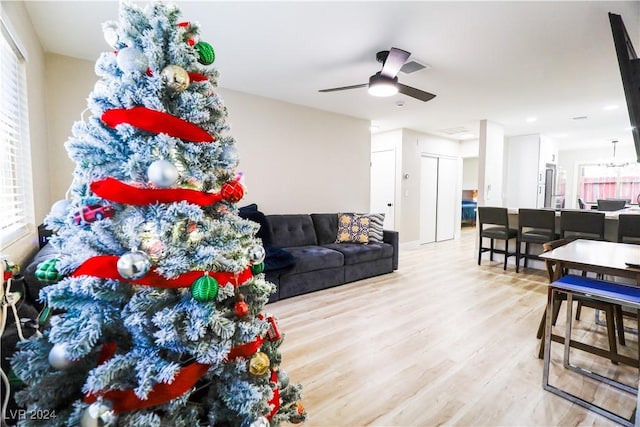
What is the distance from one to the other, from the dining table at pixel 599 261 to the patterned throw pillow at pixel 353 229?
2395mm

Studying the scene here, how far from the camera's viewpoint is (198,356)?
0.79m

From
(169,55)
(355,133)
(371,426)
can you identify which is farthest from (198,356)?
(355,133)

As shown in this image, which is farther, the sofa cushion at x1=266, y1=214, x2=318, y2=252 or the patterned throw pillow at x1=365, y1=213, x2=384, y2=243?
the patterned throw pillow at x1=365, y1=213, x2=384, y2=243

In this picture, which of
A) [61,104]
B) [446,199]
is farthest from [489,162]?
[61,104]

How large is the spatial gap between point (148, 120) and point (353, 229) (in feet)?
12.4

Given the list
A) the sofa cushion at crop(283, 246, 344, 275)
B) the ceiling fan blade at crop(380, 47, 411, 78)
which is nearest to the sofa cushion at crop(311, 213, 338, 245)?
the sofa cushion at crop(283, 246, 344, 275)

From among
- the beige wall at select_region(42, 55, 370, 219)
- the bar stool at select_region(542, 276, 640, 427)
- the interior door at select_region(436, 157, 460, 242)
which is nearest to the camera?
the bar stool at select_region(542, 276, 640, 427)

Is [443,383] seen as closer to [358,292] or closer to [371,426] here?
[371,426]

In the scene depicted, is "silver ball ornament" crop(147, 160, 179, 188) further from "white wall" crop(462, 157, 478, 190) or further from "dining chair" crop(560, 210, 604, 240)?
"white wall" crop(462, 157, 478, 190)

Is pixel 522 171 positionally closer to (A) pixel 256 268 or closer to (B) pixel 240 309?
(A) pixel 256 268

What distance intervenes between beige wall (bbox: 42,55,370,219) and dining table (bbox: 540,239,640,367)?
3.20 m

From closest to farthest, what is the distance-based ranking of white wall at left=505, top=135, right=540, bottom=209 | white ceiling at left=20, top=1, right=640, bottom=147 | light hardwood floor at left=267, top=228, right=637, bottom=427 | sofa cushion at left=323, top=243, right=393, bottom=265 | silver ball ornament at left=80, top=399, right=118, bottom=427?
silver ball ornament at left=80, top=399, right=118, bottom=427
light hardwood floor at left=267, top=228, right=637, bottom=427
white ceiling at left=20, top=1, right=640, bottom=147
sofa cushion at left=323, top=243, right=393, bottom=265
white wall at left=505, top=135, right=540, bottom=209

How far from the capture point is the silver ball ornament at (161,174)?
0.78 meters

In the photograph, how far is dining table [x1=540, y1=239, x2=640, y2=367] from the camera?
1725 millimetres
